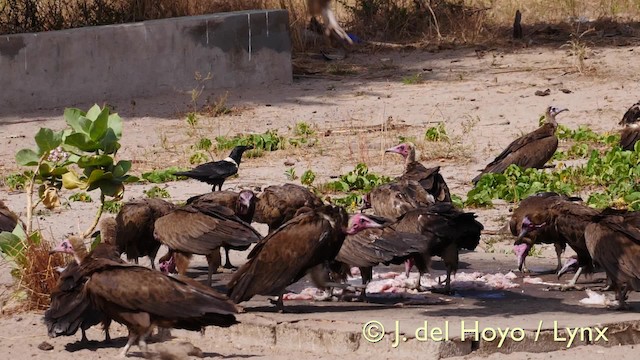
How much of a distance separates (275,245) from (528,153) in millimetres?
5043

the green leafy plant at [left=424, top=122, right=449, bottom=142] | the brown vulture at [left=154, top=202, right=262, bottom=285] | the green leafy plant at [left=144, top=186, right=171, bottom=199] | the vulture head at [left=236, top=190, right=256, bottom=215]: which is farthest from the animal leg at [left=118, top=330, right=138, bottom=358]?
the green leafy plant at [left=424, top=122, right=449, bottom=142]

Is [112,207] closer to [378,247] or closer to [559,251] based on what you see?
[378,247]

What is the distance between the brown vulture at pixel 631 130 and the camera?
12344mm

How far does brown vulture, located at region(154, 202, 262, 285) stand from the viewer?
7980 mm

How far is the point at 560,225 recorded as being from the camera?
830 centimetres

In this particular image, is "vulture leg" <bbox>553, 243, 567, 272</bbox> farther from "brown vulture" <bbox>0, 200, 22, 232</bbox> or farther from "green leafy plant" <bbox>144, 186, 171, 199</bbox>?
"green leafy plant" <bbox>144, 186, 171, 199</bbox>

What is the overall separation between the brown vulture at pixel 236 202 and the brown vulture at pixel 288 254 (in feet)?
4.60

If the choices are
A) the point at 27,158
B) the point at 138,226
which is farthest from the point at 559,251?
the point at 27,158

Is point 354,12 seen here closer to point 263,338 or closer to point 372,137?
point 372,137

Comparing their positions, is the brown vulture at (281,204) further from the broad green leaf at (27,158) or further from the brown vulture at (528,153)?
the brown vulture at (528,153)

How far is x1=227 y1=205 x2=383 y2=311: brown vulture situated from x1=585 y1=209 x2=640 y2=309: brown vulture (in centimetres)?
142

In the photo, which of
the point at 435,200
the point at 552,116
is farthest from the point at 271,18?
the point at 435,200

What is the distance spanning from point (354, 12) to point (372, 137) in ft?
20.5

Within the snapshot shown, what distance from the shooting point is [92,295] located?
6953 mm
